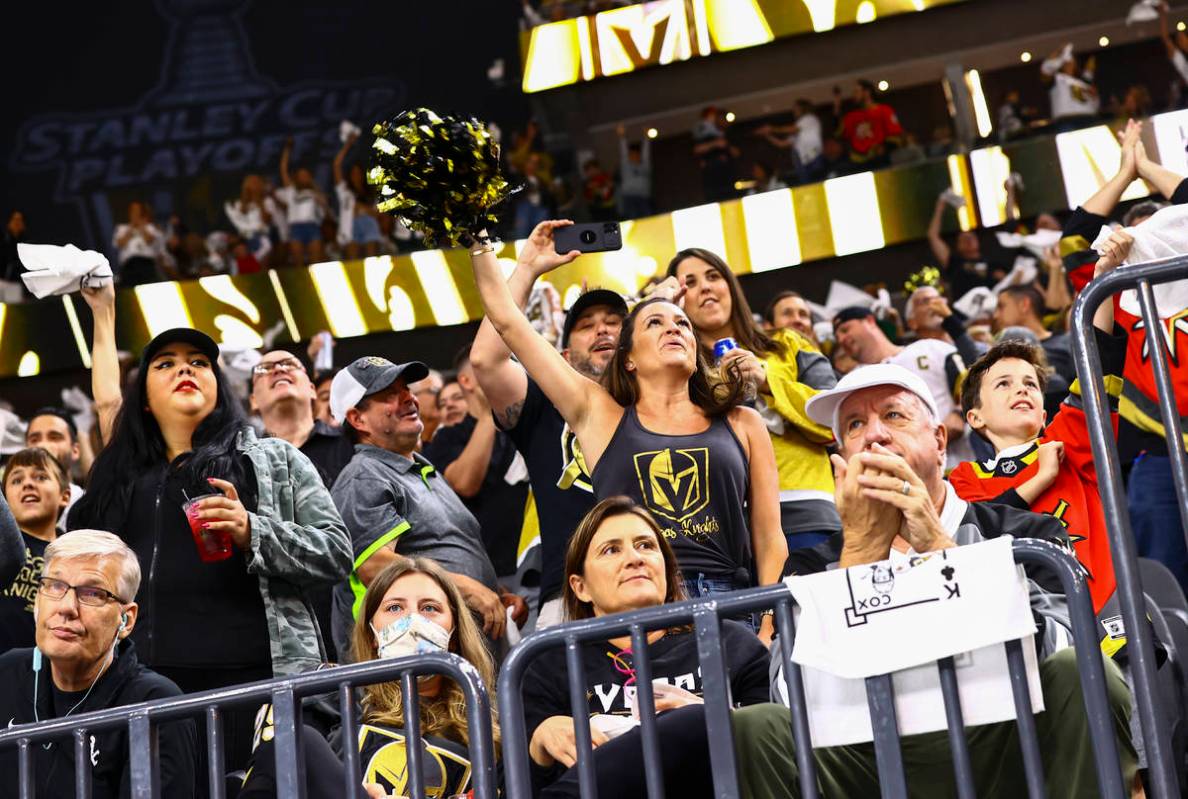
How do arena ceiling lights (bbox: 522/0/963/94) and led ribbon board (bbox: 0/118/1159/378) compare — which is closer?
led ribbon board (bbox: 0/118/1159/378)

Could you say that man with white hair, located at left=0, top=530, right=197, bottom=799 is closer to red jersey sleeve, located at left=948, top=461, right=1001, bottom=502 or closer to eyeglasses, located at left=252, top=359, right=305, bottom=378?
eyeglasses, located at left=252, top=359, right=305, bottom=378

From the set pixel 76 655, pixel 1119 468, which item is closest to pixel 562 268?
pixel 76 655

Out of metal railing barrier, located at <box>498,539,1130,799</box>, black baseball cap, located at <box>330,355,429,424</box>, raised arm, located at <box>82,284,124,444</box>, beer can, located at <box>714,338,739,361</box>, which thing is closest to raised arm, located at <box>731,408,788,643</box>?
beer can, located at <box>714,338,739,361</box>

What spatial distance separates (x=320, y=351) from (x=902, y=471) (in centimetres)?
616

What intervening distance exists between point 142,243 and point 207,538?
44.1ft

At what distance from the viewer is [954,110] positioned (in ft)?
51.9

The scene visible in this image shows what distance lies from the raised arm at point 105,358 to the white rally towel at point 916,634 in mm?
2909

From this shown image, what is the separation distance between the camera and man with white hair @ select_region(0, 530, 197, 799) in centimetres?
373

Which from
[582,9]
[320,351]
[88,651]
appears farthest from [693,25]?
[88,651]

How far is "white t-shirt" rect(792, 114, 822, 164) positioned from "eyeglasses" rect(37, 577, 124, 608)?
12546 mm

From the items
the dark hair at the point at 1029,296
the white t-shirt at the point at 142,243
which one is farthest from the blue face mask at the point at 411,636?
the white t-shirt at the point at 142,243

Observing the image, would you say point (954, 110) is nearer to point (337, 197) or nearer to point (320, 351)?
point (337, 197)

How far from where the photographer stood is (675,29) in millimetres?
16812

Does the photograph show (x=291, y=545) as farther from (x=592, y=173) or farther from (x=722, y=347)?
(x=592, y=173)
